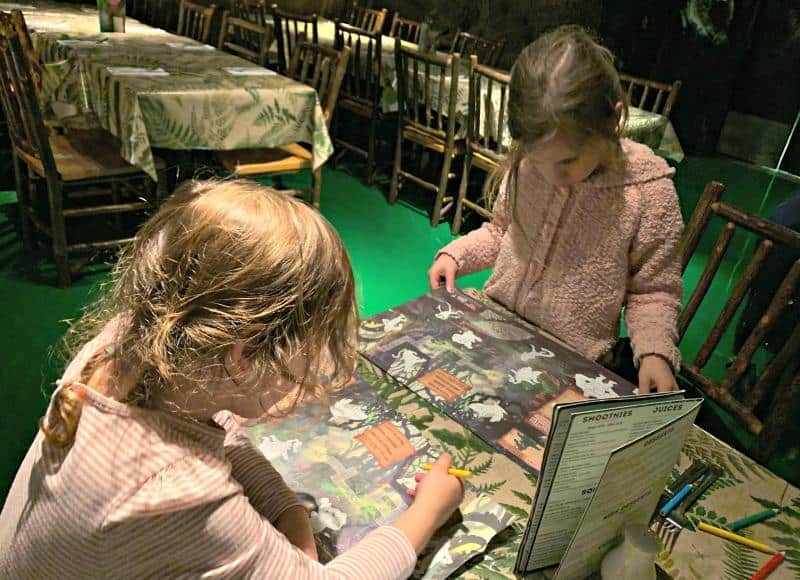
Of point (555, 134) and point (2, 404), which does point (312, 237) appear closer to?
point (555, 134)

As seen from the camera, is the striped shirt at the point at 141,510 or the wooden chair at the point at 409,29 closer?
the striped shirt at the point at 141,510

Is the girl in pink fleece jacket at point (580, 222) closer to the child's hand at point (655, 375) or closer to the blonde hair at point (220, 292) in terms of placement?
the child's hand at point (655, 375)

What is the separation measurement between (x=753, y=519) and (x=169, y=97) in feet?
7.58

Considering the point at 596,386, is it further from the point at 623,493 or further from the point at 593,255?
the point at 623,493

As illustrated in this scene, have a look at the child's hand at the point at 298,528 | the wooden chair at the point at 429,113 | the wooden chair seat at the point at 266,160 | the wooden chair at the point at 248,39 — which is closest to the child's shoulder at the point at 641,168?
the child's hand at the point at 298,528

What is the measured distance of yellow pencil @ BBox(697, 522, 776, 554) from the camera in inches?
29.8

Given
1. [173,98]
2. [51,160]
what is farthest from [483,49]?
[51,160]

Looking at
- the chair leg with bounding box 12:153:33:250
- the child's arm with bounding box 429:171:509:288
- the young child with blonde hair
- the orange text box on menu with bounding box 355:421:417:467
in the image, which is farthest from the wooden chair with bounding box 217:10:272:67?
the young child with blonde hair

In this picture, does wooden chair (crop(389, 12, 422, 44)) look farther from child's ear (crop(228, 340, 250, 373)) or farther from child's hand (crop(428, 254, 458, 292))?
child's ear (crop(228, 340, 250, 373))

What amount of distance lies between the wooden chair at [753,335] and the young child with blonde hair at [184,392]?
2.54 ft

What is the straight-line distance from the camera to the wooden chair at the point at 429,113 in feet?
10.5

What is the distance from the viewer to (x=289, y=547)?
589 millimetres

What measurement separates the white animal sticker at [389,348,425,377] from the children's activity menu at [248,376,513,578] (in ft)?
0.25

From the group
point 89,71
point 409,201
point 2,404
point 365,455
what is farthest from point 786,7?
point 2,404
